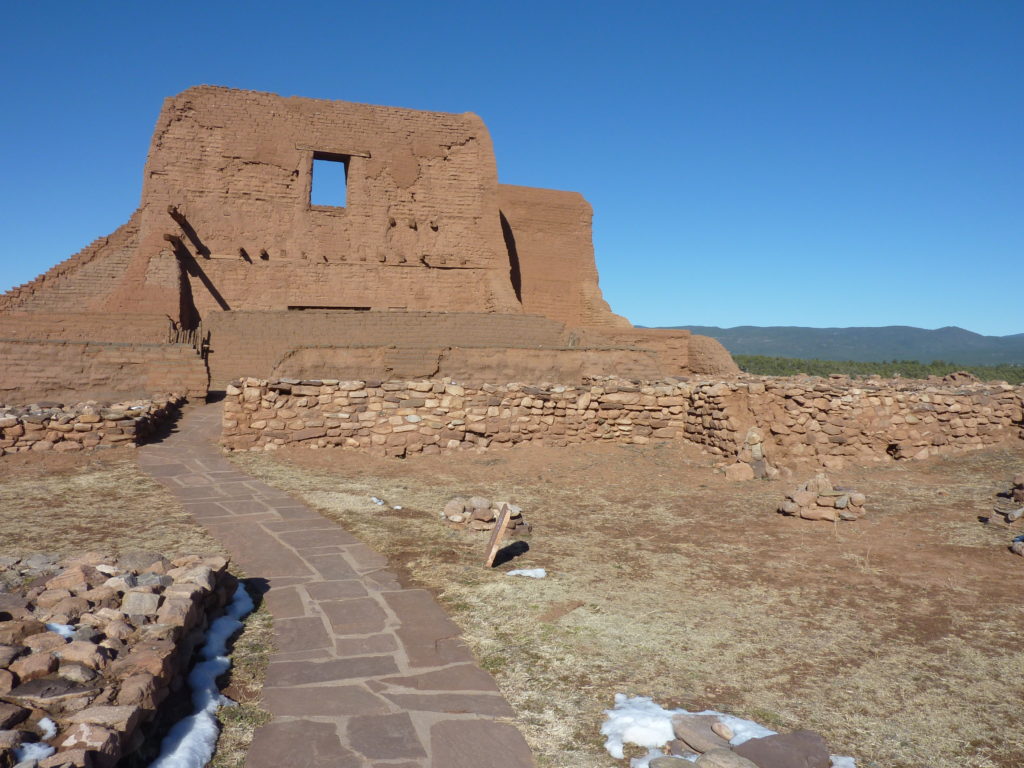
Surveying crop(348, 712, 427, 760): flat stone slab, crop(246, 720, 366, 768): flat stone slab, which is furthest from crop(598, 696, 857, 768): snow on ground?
crop(246, 720, 366, 768): flat stone slab

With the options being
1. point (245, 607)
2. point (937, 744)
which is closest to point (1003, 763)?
point (937, 744)

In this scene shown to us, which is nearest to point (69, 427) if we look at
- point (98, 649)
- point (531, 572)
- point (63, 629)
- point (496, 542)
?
point (496, 542)

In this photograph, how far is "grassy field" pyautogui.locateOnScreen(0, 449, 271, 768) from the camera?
3.41m

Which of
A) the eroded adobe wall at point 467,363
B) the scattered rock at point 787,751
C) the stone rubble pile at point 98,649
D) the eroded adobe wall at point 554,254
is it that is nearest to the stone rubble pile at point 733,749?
the scattered rock at point 787,751

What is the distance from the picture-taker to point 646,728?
10.3 ft

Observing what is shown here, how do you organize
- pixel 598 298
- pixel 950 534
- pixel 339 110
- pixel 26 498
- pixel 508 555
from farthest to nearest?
1. pixel 598 298
2. pixel 339 110
3. pixel 26 498
4. pixel 950 534
5. pixel 508 555

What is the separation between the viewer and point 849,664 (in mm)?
3859

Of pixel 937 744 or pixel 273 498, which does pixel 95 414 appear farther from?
pixel 937 744

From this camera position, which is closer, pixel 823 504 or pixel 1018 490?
pixel 823 504

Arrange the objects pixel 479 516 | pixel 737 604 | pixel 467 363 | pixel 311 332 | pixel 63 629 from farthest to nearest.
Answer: pixel 311 332 → pixel 467 363 → pixel 479 516 → pixel 737 604 → pixel 63 629

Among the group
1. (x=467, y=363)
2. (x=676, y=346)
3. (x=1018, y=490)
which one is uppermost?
(x=676, y=346)

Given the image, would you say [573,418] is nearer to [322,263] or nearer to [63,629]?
[63,629]

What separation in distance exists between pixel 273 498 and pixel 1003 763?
6.38 m

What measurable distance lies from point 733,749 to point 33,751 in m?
2.61
